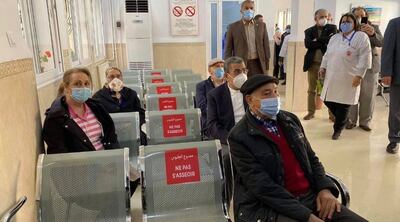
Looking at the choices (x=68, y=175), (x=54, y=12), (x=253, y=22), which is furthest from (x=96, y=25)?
(x=68, y=175)

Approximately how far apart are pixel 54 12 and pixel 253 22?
2.43 meters

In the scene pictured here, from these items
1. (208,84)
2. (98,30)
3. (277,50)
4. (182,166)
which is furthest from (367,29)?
(98,30)

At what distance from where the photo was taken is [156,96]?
320 cm

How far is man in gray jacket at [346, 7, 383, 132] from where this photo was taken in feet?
14.0

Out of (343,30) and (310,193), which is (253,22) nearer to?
(343,30)

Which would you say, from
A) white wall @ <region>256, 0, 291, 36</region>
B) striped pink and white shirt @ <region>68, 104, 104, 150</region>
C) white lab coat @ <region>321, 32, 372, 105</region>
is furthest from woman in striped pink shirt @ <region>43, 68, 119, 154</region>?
white wall @ <region>256, 0, 291, 36</region>

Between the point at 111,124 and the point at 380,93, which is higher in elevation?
the point at 111,124

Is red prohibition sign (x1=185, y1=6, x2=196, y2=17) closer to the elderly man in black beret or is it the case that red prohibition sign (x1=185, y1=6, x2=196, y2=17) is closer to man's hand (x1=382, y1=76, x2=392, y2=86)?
man's hand (x1=382, y1=76, x2=392, y2=86)

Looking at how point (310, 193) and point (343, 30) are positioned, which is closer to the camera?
point (310, 193)

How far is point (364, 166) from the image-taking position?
11.3 feet

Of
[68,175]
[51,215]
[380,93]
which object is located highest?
[68,175]

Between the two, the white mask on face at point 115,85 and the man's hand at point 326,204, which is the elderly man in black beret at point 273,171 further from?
the white mask on face at point 115,85

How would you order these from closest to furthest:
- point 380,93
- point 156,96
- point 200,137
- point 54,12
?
point 200,137 → point 156,96 → point 54,12 → point 380,93

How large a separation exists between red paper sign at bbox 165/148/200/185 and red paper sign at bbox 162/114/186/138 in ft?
2.34
